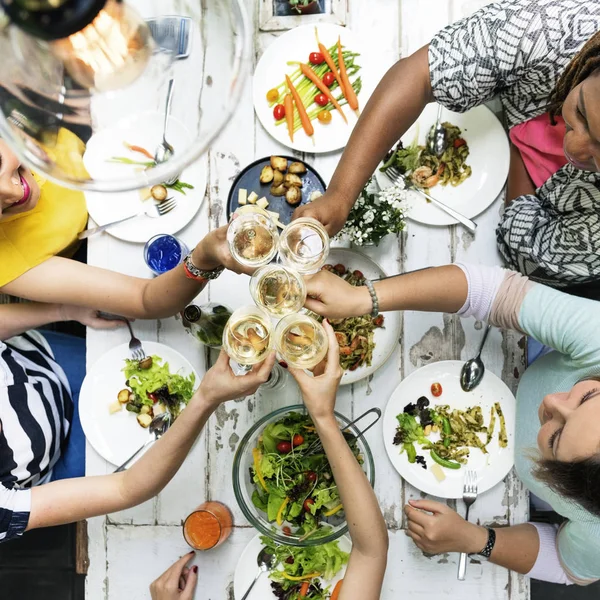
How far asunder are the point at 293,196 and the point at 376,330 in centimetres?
47

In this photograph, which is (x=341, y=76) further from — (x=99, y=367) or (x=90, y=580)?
(x=90, y=580)

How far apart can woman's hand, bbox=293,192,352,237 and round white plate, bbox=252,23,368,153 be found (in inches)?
10.7

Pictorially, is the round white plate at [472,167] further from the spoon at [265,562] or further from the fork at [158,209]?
the spoon at [265,562]

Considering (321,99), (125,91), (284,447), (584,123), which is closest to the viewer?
(125,91)

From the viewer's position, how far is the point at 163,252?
1643 millimetres

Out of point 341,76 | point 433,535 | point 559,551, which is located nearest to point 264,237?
point 341,76

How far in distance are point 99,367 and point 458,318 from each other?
113 centimetres

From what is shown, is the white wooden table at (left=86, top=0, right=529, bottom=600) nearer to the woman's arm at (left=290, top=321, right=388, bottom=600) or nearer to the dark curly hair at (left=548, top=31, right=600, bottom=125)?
the woman's arm at (left=290, top=321, right=388, bottom=600)

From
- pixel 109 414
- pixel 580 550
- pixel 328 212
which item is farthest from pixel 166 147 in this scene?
pixel 580 550

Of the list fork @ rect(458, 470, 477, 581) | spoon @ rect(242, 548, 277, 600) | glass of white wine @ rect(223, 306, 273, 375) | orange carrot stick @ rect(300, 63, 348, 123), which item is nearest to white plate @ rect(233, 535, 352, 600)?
spoon @ rect(242, 548, 277, 600)

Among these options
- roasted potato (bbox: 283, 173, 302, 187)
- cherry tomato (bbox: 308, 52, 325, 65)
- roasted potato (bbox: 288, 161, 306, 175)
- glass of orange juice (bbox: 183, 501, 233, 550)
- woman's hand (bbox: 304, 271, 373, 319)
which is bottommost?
glass of orange juice (bbox: 183, 501, 233, 550)

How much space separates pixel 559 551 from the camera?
5.09 ft

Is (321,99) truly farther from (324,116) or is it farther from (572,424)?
(572,424)

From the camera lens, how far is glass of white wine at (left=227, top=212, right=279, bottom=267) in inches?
53.1
